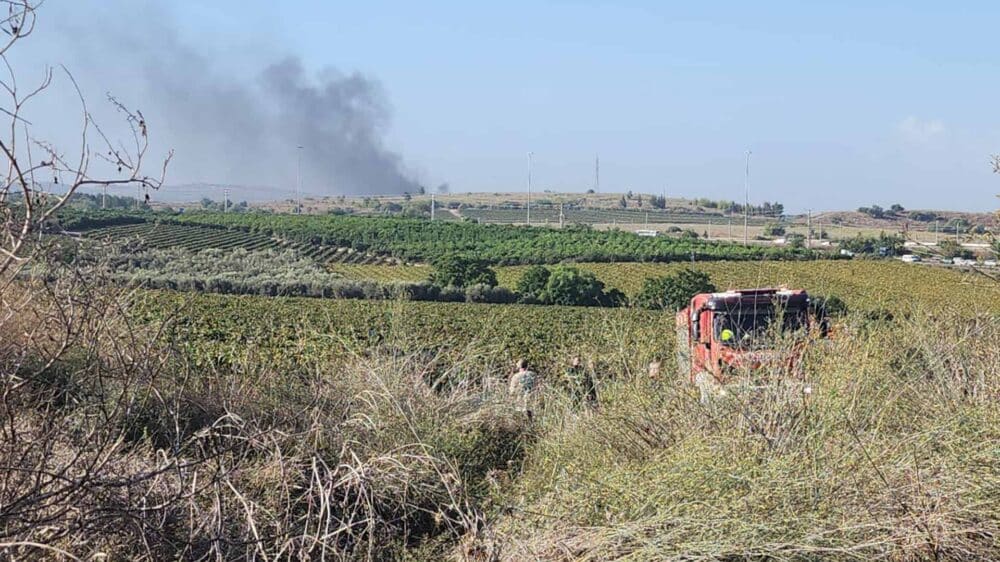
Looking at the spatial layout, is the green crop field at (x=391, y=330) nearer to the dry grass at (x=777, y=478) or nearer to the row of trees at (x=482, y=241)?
the dry grass at (x=777, y=478)

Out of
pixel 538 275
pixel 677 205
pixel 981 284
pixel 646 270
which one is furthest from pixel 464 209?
pixel 981 284

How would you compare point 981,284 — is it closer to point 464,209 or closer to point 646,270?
point 646,270

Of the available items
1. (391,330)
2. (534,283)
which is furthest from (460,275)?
(391,330)

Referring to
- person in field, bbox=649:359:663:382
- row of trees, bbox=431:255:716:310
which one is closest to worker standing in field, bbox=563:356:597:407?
person in field, bbox=649:359:663:382

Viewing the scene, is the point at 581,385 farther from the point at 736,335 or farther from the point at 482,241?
the point at 482,241

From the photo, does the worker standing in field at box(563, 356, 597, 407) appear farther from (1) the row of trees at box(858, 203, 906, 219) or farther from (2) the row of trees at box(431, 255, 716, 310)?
(1) the row of trees at box(858, 203, 906, 219)

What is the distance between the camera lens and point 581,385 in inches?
331

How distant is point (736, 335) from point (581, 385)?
163 cm

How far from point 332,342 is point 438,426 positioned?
2738 millimetres

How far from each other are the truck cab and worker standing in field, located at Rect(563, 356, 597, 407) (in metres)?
0.80

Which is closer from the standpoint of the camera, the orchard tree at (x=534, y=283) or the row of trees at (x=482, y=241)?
the orchard tree at (x=534, y=283)

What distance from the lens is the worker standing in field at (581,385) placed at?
315 inches

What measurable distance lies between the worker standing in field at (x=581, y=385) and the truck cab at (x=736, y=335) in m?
0.80


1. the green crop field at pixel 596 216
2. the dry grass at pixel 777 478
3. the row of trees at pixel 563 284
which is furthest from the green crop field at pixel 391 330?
the green crop field at pixel 596 216
